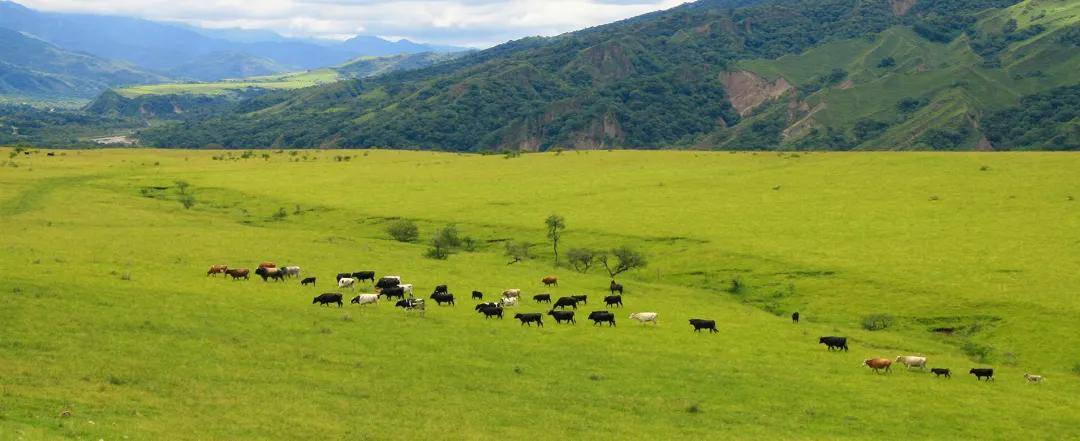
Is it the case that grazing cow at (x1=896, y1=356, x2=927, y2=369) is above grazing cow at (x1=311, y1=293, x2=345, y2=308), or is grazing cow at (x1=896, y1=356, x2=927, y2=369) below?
below

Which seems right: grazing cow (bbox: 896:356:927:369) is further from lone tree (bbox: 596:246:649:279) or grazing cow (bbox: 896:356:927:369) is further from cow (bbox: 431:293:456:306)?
lone tree (bbox: 596:246:649:279)

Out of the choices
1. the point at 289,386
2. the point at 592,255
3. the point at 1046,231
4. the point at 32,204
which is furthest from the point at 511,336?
the point at 32,204

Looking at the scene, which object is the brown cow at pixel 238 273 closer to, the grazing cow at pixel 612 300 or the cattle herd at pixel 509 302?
the cattle herd at pixel 509 302

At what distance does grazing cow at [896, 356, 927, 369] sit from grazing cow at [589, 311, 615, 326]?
13.3 meters

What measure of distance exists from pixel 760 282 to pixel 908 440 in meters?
32.0

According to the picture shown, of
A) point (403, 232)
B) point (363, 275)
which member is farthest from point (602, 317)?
point (403, 232)

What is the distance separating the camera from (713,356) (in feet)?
132

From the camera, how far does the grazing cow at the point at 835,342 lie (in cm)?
4378

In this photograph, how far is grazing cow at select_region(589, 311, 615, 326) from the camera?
4616 centimetres

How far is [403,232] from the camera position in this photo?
81.1m

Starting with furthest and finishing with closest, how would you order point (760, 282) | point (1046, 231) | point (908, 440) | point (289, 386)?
point (1046, 231) < point (760, 282) < point (289, 386) < point (908, 440)

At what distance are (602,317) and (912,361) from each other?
14.3 meters

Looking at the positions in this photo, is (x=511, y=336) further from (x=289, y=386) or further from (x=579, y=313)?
(x=289, y=386)

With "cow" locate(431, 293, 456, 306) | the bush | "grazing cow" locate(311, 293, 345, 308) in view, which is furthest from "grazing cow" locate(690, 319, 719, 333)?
the bush
